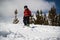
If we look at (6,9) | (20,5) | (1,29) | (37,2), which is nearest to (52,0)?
(37,2)

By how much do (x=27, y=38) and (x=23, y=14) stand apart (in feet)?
3.08

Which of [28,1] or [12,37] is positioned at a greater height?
[28,1]

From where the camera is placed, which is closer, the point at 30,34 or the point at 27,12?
the point at 30,34

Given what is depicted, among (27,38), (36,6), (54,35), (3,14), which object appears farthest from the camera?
(36,6)

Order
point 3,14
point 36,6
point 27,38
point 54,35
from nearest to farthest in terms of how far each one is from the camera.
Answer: point 27,38 < point 54,35 < point 3,14 < point 36,6

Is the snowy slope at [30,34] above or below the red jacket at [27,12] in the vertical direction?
below

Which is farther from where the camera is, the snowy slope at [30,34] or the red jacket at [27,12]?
the red jacket at [27,12]

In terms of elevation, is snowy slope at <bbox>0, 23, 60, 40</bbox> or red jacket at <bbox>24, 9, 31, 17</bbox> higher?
red jacket at <bbox>24, 9, 31, 17</bbox>

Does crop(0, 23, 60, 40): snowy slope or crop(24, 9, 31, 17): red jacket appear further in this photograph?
crop(24, 9, 31, 17): red jacket

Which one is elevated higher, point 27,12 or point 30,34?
point 27,12

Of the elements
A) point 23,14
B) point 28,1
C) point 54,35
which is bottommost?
point 54,35

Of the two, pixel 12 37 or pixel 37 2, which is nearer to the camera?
pixel 12 37

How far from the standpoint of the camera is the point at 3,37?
9.11 ft

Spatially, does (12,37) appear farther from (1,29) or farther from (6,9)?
(6,9)
